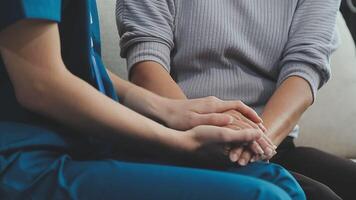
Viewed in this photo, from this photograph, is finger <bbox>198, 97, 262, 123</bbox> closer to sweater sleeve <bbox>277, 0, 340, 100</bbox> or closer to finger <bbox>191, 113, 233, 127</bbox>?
finger <bbox>191, 113, 233, 127</bbox>

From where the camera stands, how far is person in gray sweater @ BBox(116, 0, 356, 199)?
4.39ft

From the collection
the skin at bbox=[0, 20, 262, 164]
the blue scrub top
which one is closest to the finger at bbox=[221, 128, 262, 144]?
the skin at bbox=[0, 20, 262, 164]

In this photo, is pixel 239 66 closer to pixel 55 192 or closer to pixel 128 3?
pixel 128 3

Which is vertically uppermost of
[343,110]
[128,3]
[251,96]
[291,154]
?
[128,3]

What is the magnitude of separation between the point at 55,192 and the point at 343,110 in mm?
1164

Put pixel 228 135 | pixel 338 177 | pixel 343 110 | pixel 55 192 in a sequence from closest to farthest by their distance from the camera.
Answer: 1. pixel 55 192
2. pixel 228 135
3. pixel 338 177
4. pixel 343 110

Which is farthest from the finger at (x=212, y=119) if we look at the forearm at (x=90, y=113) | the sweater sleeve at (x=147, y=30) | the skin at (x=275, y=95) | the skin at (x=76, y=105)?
the sweater sleeve at (x=147, y=30)

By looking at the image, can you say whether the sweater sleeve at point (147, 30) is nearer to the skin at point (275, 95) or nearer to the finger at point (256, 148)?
the skin at point (275, 95)

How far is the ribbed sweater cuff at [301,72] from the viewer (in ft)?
4.42

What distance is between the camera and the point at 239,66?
1.37m

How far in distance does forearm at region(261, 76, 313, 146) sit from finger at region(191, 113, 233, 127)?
29 centimetres

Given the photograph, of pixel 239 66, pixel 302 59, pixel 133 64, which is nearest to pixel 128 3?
pixel 133 64

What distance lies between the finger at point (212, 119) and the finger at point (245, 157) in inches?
2.3

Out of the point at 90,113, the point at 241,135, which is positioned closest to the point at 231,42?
the point at 241,135
